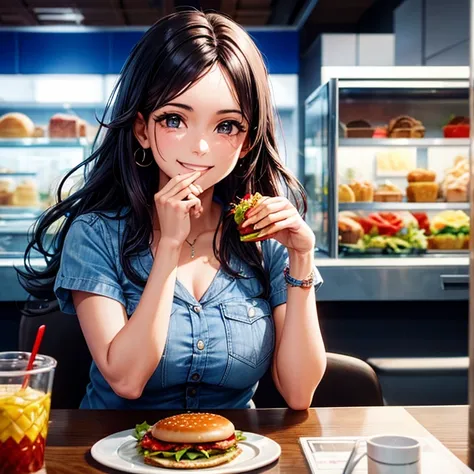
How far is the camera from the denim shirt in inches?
64.1

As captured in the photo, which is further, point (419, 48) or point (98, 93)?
point (98, 93)

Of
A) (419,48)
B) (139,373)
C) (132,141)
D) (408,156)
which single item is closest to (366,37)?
(419,48)

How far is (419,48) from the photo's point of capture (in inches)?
199

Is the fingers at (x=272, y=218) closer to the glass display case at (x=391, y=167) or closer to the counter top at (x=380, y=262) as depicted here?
the counter top at (x=380, y=262)

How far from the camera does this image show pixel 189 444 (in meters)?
1.21

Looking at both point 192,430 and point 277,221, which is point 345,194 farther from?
point 192,430

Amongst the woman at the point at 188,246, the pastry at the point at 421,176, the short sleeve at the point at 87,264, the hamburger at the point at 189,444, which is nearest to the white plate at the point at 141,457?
the hamburger at the point at 189,444

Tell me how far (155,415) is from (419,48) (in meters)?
4.11

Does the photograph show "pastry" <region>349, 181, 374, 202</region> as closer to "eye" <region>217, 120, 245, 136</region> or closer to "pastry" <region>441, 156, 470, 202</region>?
"pastry" <region>441, 156, 470, 202</region>

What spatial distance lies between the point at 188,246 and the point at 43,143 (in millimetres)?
3268

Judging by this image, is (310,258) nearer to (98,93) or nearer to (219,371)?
(219,371)

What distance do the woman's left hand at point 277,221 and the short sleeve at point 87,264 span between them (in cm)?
31

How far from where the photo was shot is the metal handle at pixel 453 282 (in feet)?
12.2

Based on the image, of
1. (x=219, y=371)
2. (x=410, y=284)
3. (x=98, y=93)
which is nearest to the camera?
(x=219, y=371)
